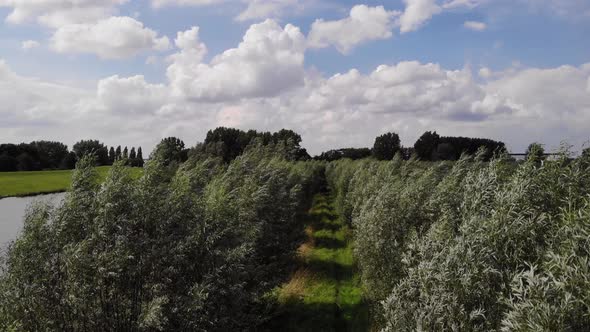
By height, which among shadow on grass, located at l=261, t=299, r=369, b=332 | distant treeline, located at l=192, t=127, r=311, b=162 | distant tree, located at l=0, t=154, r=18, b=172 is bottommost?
shadow on grass, located at l=261, t=299, r=369, b=332

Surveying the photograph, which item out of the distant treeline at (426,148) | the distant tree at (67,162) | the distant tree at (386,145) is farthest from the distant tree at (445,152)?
the distant tree at (67,162)

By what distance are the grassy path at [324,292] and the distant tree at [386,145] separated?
10904cm

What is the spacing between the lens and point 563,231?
543 inches

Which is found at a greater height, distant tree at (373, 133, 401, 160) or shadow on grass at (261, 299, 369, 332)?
distant tree at (373, 133, 401, 160)

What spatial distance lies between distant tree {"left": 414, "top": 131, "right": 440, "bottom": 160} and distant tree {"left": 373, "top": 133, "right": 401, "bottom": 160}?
1248cm

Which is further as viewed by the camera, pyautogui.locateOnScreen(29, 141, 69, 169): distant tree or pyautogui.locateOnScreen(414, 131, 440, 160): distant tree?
pyautogui.locateOnScreen(414, 131, 440, 160): distant tree

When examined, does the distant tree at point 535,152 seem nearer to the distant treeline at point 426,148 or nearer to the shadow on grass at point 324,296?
the shadow on grass at point 324,296

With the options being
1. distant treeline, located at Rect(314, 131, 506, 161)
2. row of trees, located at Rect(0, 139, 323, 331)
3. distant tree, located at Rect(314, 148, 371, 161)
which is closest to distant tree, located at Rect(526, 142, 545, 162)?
row of trees, located at Rect(0, 139, 323, 331)

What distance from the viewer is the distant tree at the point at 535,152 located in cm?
1890

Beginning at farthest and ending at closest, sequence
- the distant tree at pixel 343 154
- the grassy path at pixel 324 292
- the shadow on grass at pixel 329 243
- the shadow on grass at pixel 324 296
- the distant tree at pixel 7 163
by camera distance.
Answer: the distant tree at pixel 343 154 < the distant tree at pixel 7 163 < the shadow on grass at pixel 329 243 < the grassy path at pixel 324 292 < the shadow on grass at pixel 324 296

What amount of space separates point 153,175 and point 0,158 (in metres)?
110

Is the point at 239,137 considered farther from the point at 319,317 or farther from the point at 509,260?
the point at 509,260

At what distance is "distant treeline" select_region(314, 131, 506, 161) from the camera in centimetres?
13300

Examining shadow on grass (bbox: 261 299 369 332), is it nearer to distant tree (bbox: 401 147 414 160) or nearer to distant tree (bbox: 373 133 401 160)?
distant tree (bbox: 401 147 414 160)
